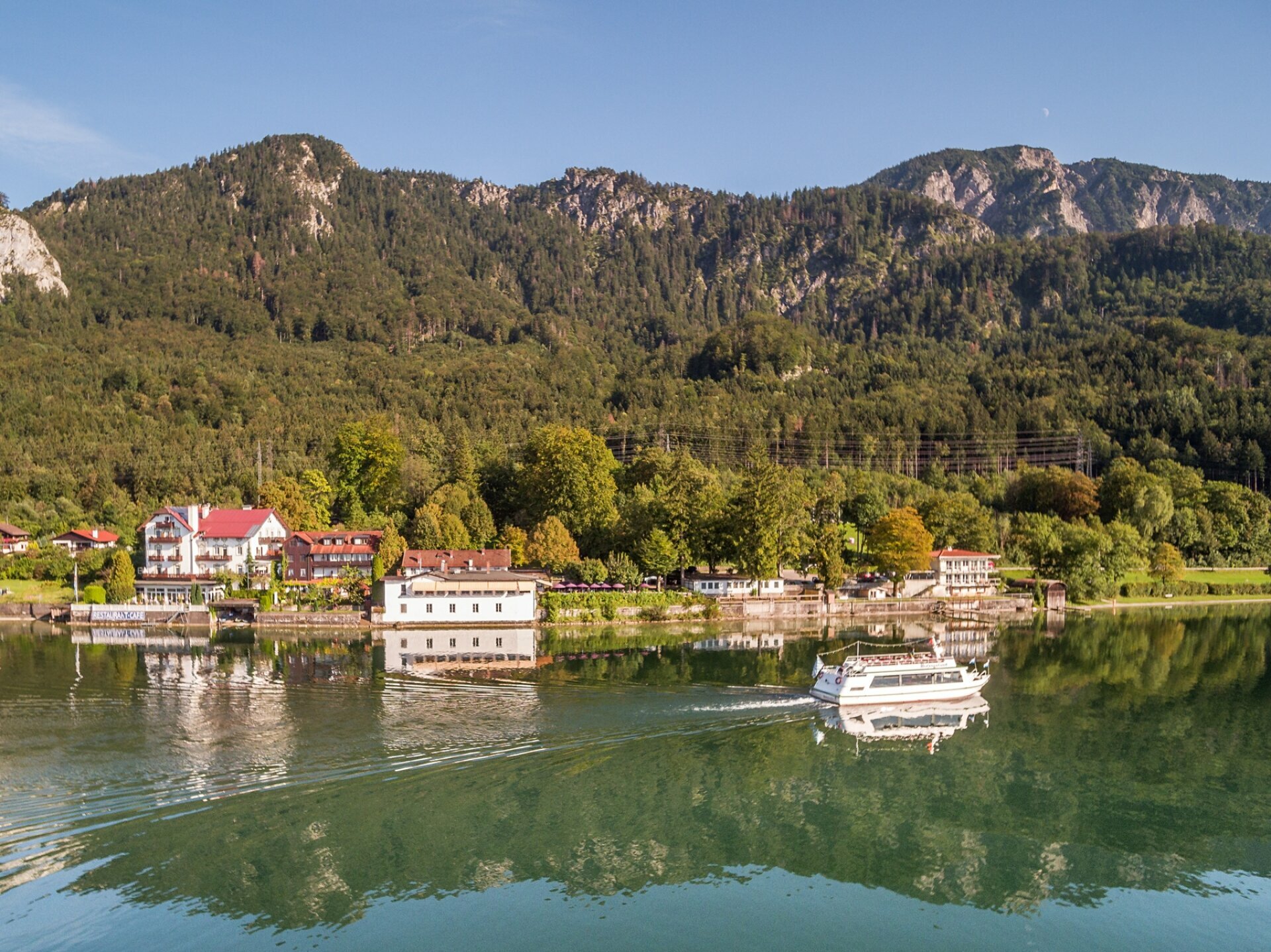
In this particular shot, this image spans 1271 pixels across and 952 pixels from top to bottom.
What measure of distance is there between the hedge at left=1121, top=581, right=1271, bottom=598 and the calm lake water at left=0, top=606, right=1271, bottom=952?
37.9 metres

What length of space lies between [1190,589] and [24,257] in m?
150

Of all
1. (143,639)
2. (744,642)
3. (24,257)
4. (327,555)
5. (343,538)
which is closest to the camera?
(744,642)

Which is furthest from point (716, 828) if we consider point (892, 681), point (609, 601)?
point (609, 601)

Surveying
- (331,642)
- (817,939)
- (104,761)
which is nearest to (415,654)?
(331,642)

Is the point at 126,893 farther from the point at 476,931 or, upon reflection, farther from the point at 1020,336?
the point at 1020,336

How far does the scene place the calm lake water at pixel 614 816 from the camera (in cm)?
2053

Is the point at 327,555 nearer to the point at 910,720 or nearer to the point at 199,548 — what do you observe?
the point at 199,548

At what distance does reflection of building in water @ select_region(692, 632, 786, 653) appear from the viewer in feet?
172

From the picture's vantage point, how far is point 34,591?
66750mm

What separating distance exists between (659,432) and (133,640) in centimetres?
5999

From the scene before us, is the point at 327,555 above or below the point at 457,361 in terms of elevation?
below

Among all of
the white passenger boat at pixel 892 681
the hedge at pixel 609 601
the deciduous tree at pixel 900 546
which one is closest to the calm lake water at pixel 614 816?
the white passenger boat at pixel 892 681

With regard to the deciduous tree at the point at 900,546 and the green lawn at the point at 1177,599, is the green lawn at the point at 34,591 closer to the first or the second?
the deciduous tree at the point at 900,546

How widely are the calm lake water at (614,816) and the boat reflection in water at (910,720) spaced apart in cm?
20
